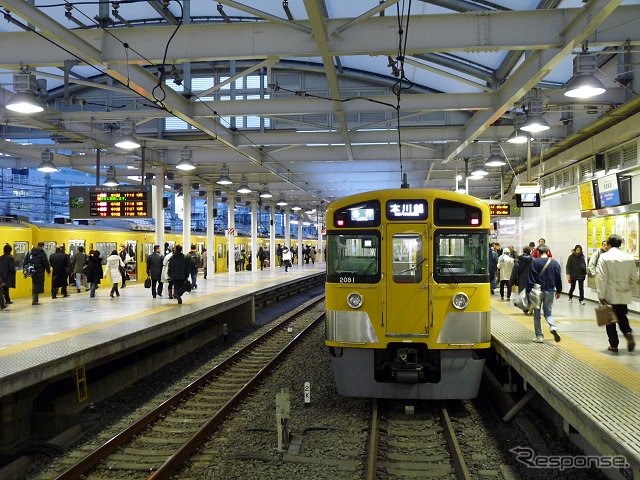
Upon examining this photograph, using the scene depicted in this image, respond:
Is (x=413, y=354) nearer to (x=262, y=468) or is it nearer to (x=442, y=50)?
Result: (x=262, y=468)

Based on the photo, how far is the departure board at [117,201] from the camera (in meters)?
14.8

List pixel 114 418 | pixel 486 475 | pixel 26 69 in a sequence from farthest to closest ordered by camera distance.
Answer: pixel 26 69, pixel 114 418, pixel 486 475

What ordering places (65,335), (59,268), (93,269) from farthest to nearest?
(93,269)
(59,268)
(65,335)

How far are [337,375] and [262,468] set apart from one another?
1.95 metres

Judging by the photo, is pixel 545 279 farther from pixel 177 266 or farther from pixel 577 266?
pixel 177 266

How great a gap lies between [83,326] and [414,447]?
6330mm

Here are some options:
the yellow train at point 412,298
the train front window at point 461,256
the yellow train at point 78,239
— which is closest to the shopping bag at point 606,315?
the yellow train at point 412,298

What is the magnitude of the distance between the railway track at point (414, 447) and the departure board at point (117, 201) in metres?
9.50

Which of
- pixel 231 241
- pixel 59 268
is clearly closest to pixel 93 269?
pixel 59 268

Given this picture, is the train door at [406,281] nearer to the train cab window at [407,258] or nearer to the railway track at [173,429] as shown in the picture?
the train cab window at [407,258]

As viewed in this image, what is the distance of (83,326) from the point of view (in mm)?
9875

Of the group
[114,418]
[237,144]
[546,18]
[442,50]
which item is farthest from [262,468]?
Result: [237,144]

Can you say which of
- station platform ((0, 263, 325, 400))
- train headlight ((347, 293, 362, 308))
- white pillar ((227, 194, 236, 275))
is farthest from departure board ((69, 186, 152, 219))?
white pillar ((227, 194, 236, 275))

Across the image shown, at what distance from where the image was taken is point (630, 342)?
7457 mm
